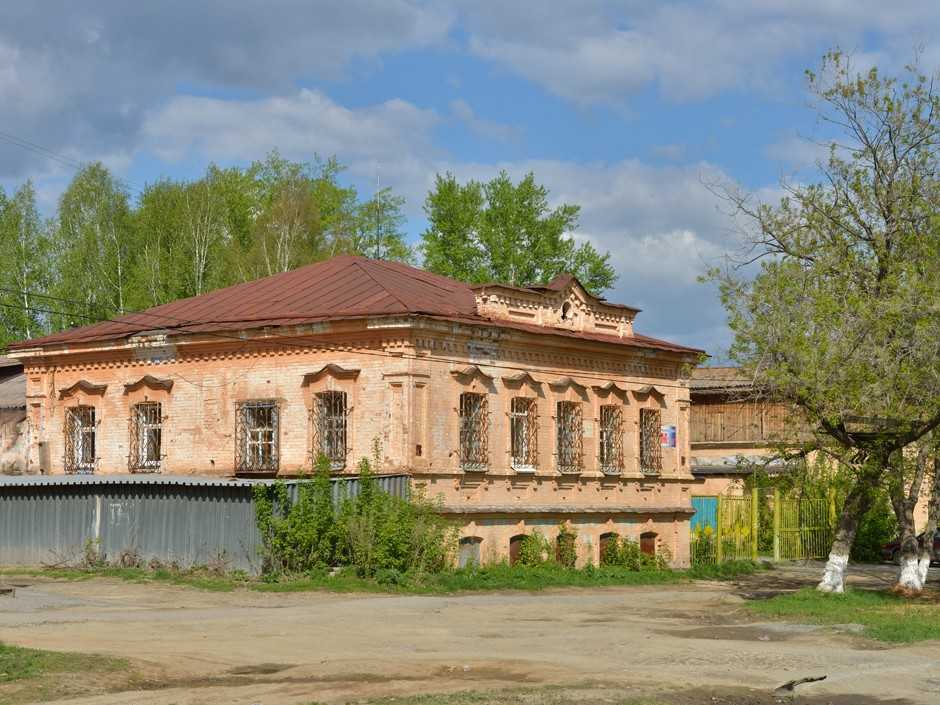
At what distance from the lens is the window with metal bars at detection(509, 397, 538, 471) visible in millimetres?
28625

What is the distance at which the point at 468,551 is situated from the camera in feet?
88.5

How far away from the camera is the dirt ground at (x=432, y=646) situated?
13.4 metres

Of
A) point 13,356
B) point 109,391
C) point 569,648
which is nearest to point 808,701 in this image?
point 569,648

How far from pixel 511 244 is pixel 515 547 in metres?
29.2

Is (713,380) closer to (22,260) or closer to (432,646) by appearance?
(22,260)

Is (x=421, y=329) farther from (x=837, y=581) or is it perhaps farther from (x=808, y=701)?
(x=808, y=701)

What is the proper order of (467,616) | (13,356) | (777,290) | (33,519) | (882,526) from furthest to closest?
(882,526) → (13,356) → (33,519) → (777,290) → (467,616)

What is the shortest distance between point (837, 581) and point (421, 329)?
9003mm

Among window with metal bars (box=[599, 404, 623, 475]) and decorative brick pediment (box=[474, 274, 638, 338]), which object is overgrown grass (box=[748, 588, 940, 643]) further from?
decorative brick pediment (box=[474, 274, 638, 338])

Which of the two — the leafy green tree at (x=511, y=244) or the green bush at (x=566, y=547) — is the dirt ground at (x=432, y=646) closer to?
the green bush at (x=566, y=547)

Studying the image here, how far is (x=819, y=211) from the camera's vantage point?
2431 centimetres

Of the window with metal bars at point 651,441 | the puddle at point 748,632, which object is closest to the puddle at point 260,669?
the puddle at point 748,632

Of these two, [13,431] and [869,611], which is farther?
[13,431]

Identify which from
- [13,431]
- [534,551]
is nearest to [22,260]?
[13,431]
